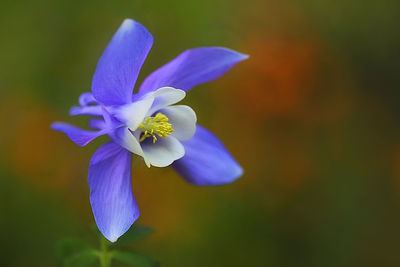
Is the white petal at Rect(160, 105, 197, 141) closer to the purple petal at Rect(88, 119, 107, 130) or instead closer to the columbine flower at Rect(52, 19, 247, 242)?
the columbine flower at Rect(52, 19, 247, 242)

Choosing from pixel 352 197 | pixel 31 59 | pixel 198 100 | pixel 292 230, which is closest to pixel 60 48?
pixel 31 59

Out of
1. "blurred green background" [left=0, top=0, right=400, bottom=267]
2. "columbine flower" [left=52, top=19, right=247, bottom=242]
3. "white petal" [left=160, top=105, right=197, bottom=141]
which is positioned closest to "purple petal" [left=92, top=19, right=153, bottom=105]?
"columbine flower" [left=52, top=19, right=247, bottom=242]

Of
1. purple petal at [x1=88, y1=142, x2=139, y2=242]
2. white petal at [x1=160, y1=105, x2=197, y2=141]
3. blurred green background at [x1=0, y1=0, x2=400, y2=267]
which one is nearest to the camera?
purple petal at [x1=88, y1=142, x2=139, y2=242]

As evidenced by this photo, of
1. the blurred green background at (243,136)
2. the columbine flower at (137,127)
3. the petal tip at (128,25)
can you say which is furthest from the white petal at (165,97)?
the blurred green background at (243,136)

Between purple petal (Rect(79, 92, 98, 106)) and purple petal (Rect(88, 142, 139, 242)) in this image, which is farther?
purple petal (Rect(79, 92, 98, 106))

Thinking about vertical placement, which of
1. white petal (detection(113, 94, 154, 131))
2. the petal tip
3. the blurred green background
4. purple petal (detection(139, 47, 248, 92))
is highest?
the petal tip

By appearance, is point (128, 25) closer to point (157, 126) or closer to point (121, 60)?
point (121, 60)

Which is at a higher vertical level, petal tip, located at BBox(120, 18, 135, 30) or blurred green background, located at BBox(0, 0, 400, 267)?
petal tip, located at BBox(120, 18, 135, 30)

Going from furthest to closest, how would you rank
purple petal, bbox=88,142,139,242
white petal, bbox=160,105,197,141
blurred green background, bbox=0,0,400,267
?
blurred green background, bbox=0,0,400,267, white petal, bbox=160,105,197,141, purple petal, bbox=88,142,139,242
